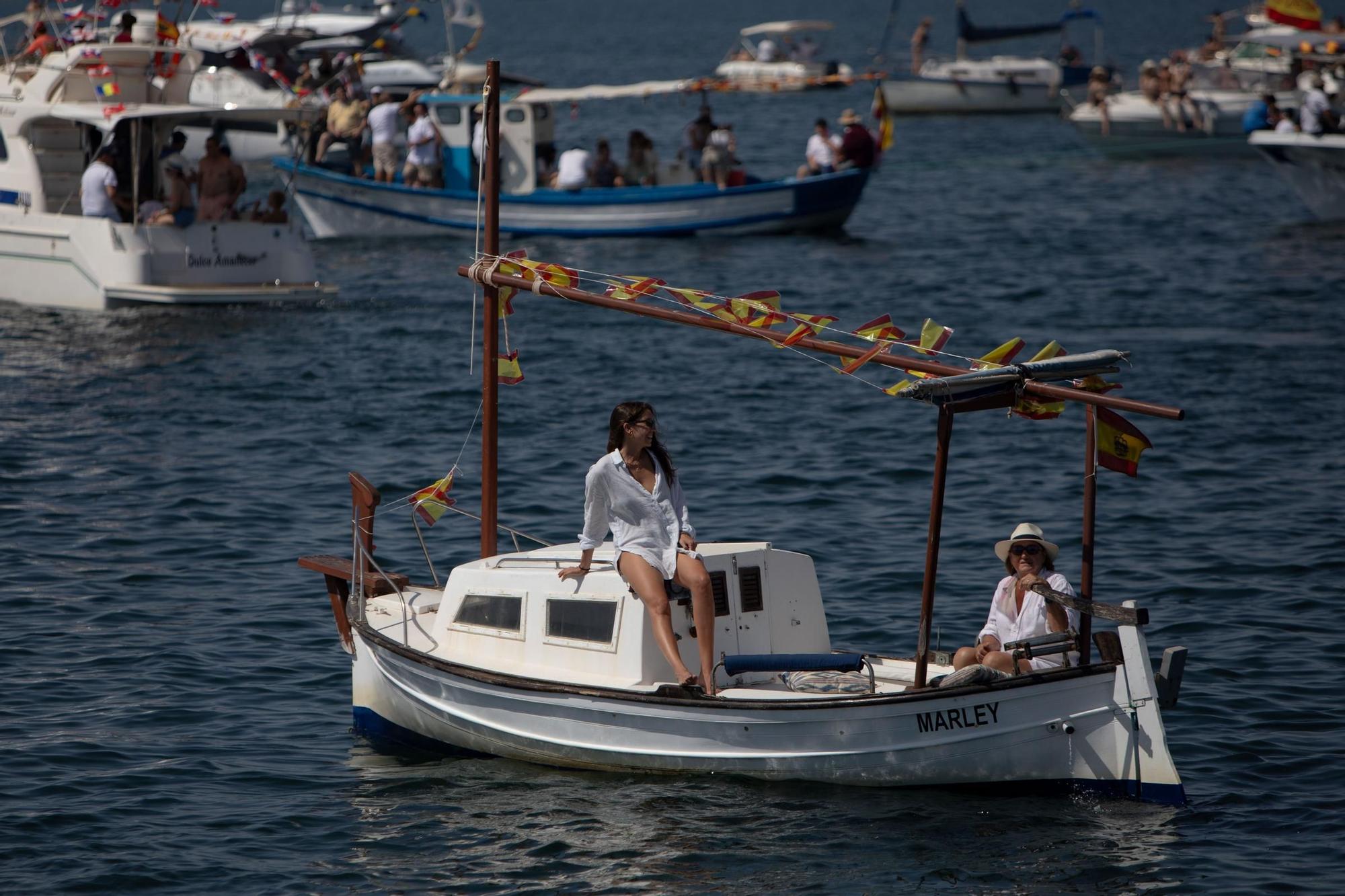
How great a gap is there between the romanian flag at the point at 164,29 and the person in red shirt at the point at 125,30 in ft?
1.25

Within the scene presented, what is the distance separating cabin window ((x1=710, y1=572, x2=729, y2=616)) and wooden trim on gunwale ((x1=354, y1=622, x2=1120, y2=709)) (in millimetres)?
770

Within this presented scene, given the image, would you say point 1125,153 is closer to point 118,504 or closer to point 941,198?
point 941,198

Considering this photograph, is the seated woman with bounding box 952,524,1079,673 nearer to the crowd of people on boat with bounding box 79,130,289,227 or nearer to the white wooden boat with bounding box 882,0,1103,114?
the crowd of people on boat with bounding box 79,130,289,227

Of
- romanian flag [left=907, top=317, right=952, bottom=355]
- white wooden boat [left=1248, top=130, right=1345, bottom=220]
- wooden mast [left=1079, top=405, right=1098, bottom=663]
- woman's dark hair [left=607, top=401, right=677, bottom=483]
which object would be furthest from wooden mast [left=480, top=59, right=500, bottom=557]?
white wooden boat [left=1248, top=130, right=1345, bottom=220]

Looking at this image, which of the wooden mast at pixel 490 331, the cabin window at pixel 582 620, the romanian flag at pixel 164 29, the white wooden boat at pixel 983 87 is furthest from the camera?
the white wooden boat at pixel 983 87

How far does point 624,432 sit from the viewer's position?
1094 centimetres

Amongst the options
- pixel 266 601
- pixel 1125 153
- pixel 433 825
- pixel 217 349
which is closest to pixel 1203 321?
pixel 217 349

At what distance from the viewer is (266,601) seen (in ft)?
50.2

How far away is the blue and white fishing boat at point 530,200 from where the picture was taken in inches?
1300

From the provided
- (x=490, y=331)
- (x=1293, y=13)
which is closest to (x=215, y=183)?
(x=490, y=331)

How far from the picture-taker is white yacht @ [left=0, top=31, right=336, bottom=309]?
25594 mm

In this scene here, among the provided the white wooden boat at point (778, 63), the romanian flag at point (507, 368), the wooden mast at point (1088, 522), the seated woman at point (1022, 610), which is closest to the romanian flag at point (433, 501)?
the romanian flag at point (507, 368)

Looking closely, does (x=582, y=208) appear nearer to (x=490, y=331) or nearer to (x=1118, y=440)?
(x=490, y=331)

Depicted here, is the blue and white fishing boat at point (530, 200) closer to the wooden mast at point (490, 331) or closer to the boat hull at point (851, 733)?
the wooden mast at point (490, 331)
